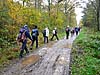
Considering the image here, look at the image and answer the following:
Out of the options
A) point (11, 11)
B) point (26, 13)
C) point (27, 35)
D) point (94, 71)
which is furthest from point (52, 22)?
point (94, 71)

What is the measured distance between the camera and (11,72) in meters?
10.3

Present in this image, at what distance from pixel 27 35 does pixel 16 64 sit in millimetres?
2993

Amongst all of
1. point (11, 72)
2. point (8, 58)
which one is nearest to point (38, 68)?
point (11, 72)

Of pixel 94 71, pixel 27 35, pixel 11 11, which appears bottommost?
pixel 94 71

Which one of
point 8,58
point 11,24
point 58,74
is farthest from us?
point 11,24

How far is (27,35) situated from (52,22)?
32.7 m

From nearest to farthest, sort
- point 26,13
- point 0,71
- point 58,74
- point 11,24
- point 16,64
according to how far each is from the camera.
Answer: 1. point 58,74
2. point 0,71
3. point 16,64
4. point 11,24
5. point 26,13

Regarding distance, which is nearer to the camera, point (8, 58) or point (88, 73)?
point (88, 73)

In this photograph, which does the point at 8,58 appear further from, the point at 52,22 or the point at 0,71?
the point at 52,22

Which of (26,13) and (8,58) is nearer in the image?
(8,58)

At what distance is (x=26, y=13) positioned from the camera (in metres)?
27.8

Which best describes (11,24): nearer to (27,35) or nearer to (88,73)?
(27,35)

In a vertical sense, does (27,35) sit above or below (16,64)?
above

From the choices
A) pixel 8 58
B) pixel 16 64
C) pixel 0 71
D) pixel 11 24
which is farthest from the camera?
pixel 11 24
